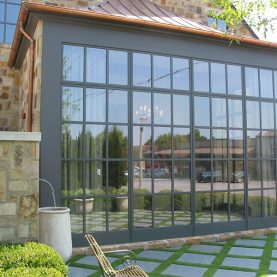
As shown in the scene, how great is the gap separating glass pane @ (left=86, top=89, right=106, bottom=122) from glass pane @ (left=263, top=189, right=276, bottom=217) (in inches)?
150

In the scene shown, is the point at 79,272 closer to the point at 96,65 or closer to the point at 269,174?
the point at 96,65

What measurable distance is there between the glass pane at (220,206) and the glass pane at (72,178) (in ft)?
8.61

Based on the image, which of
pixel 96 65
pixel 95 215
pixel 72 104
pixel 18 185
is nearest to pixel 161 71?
pixel 96 65

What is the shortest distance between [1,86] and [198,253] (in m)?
5.87

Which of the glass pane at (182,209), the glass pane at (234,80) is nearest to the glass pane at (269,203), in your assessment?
the glass pane at (182,209)

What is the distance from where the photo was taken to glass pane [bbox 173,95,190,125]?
21.9 ft

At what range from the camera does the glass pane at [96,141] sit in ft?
19.6

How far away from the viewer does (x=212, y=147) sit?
6965mm

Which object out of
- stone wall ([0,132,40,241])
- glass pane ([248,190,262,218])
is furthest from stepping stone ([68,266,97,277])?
glass pane ([248,190,262,218])

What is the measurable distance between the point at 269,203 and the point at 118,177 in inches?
137

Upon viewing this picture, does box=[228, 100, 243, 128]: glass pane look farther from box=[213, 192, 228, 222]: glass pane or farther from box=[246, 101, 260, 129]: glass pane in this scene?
box=[213, 192, 228, 222]: glass pane

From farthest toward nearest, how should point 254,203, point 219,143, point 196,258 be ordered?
point 254,203
point 219,143
point 196,258

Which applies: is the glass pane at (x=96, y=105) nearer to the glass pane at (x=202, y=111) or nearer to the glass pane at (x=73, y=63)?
the glass pane at (x=73, y=63)

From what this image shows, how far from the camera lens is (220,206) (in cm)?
699
